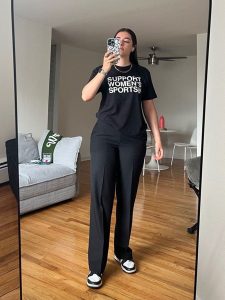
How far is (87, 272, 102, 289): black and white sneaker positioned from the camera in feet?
3.43

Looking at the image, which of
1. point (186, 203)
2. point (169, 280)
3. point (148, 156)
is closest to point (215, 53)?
point (148, 156)

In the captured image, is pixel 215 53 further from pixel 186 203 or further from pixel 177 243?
pixel 177 243

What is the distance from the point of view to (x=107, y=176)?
3.37 feet

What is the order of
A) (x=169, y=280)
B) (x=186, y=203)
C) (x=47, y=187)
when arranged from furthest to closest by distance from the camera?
(x=47, y=187) → (x=186, y=203) → (x=169, y=280)

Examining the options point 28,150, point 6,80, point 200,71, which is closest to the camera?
point 6,80

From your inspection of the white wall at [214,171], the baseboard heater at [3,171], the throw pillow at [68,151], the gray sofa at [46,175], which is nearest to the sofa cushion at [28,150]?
the gray sofa at [46,175]

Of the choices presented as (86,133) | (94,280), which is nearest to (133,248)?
(94,280)

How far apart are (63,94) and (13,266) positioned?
0.61m

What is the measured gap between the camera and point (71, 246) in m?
1.30

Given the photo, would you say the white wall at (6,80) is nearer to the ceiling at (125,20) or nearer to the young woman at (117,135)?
the ceiling at (125,20)

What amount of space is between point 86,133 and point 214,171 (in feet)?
1.74

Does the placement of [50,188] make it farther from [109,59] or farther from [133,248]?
[109,59]

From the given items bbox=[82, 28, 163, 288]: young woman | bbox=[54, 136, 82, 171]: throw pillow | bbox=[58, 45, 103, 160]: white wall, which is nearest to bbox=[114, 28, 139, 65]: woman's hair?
bbox=[82, 28, 163, 288]: young woman

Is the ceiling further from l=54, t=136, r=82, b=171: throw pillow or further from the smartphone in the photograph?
l=54, t=136, r=82, b=171: throw pillow
